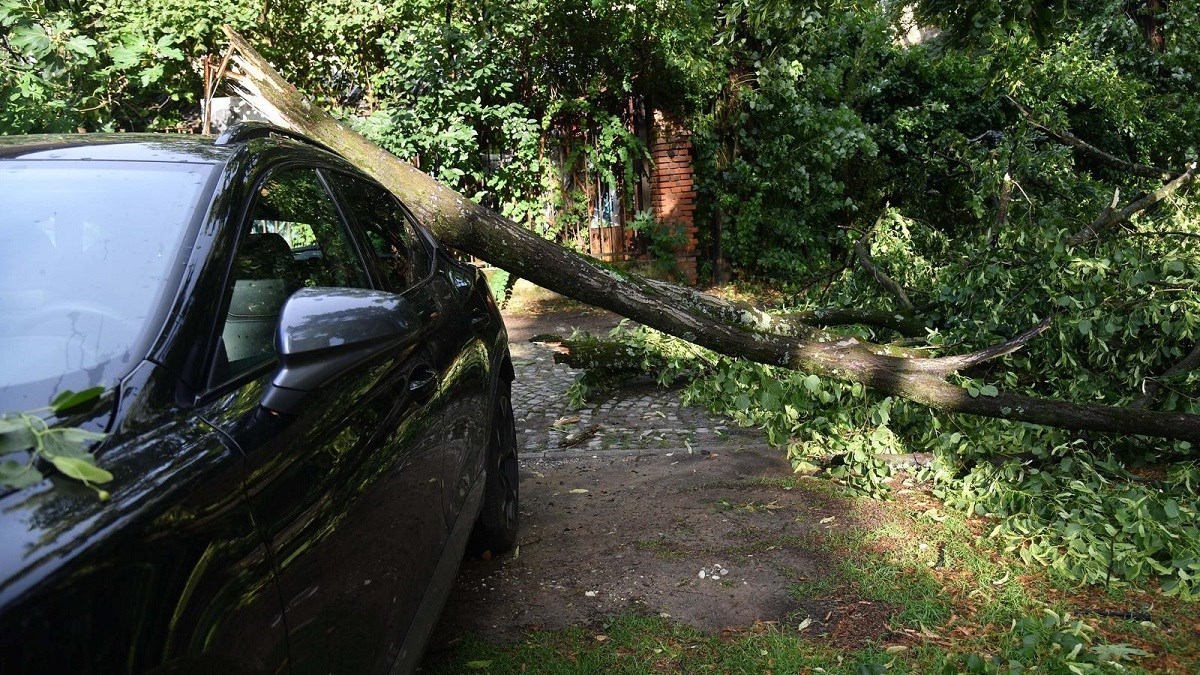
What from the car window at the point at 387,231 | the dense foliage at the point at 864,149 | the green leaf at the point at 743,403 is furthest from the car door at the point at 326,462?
the green leaf at the point at 743,403

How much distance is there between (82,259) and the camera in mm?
2121

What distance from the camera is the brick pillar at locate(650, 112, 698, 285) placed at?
1320 cm

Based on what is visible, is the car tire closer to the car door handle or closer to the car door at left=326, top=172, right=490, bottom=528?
the car door at left=326, top=172, right=490, bottom=528

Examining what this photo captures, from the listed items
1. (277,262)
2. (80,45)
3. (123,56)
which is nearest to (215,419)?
(277,262)

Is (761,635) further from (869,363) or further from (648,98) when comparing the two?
(648,98)

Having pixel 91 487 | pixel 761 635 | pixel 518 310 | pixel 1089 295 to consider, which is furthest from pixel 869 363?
pixel 518 310

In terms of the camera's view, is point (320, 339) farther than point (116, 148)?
No

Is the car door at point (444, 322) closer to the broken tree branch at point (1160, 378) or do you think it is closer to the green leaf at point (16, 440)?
the green leaf at point (16, 440)

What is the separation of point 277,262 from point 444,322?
88cm

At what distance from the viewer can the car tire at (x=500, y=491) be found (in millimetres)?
4168

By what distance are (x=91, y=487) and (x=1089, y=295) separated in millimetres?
5257

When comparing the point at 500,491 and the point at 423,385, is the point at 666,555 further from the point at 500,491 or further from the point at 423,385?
the point at 423,385

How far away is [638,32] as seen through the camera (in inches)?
464

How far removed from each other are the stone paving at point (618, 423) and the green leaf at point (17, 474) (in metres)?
4.88
